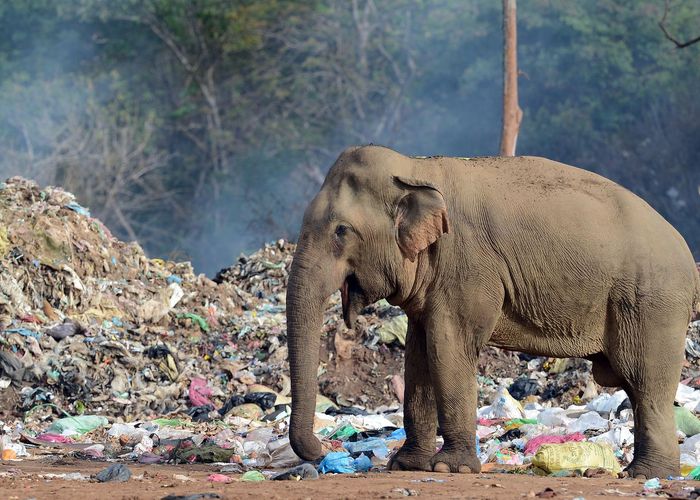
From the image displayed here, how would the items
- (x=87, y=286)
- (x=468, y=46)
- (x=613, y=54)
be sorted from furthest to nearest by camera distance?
(x=468, y=46)
(x=613, y=54)
(x=87, y=286)

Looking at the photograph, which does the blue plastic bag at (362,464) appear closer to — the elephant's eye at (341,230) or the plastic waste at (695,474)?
the elephant's eye at (341,230)

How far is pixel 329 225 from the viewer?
21.4 ft

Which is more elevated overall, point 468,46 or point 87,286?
point 468,46

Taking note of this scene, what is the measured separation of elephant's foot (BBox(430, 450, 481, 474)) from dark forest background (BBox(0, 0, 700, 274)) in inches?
826

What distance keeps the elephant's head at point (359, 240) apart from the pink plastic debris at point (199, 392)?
4410 millimetres

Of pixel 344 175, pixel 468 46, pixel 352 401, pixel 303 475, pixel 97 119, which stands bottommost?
pixel 303 475

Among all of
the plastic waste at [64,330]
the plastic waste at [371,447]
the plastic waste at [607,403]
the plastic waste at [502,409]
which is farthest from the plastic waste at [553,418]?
the plastic waste at [64,330]

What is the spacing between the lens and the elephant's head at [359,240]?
641cm

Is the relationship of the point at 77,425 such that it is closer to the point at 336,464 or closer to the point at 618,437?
the point at 336,464

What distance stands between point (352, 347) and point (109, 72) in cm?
2185

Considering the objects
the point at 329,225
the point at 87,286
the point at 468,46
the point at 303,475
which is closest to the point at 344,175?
the point at 329,225

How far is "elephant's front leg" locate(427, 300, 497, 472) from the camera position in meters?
6.46

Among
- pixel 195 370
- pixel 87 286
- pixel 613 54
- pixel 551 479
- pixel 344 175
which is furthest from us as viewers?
pixel 613 54

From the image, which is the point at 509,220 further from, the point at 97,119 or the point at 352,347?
the point at 97,119
